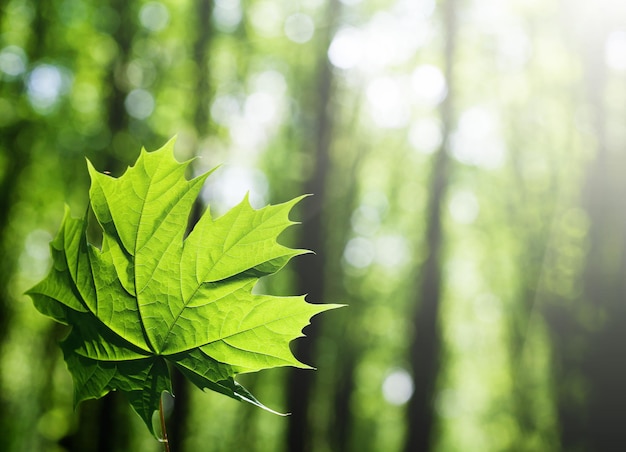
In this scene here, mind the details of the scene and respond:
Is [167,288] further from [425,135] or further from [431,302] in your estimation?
[425,135]


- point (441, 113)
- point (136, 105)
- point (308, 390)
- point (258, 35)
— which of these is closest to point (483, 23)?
point (441, 113)

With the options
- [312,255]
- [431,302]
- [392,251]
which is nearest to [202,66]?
[312,255]

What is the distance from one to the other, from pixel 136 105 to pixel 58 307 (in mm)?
12394

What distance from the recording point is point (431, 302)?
11.2 meters

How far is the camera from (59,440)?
12117 mm

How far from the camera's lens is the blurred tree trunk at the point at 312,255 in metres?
10.0

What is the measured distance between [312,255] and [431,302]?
8.85 feet

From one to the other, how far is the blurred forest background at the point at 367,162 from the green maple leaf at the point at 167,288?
9.83m

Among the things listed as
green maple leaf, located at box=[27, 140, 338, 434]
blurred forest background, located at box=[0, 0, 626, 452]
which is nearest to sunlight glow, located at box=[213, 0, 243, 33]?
blurred forest background, located at box=[0, 0, 626, 452]

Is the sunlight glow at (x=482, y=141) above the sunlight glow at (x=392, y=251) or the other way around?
above

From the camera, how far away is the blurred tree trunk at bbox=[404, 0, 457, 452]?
10.8 metres

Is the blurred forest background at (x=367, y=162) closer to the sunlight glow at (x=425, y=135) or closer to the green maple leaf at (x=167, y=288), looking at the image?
the sunlight glow at (x=425, y=135)

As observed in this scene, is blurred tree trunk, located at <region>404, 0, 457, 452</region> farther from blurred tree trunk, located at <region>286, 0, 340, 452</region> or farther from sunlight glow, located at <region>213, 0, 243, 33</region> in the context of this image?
sunlight glow, located at <region>213, 0, 243, 33</region>

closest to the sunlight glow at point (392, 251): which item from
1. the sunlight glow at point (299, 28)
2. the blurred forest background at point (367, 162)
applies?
the blurred forest background at point (367, 162)
